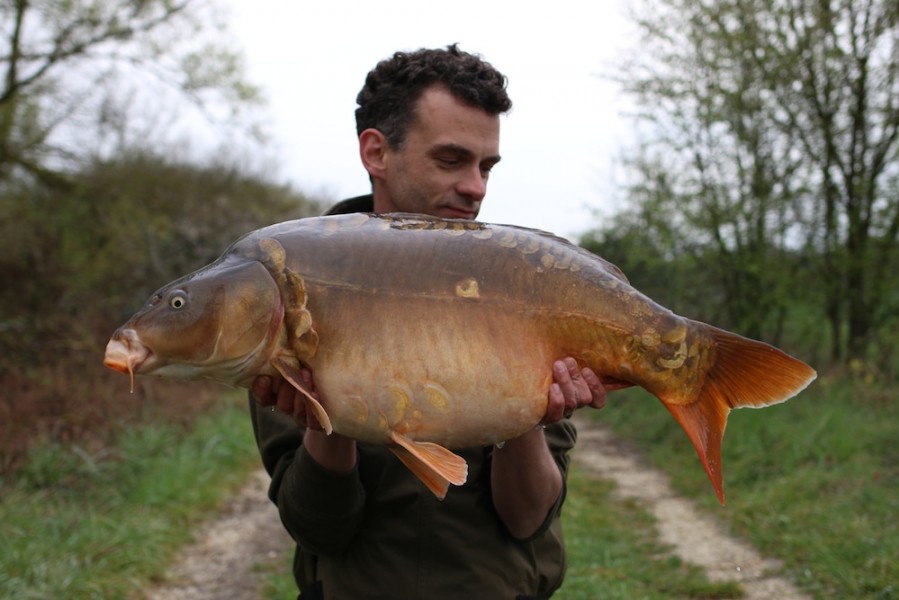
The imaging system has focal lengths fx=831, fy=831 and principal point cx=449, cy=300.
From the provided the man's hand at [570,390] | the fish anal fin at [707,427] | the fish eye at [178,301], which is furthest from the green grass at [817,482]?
the fish eye at [178,301]

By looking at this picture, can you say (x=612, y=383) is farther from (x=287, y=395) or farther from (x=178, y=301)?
(x=178, y=301)

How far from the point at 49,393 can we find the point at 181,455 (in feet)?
5.07

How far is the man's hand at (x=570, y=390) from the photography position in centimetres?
180

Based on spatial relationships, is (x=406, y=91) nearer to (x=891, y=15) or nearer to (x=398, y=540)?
(x=398, y=540)

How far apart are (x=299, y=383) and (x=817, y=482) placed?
4.71 meters

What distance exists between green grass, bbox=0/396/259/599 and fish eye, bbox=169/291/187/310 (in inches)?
113

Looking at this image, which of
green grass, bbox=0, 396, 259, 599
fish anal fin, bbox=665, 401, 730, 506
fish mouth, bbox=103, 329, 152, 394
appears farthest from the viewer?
green grass, bbox=0, 396, 259, 599

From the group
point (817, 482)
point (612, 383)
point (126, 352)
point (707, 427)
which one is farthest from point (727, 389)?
point (817, 482)

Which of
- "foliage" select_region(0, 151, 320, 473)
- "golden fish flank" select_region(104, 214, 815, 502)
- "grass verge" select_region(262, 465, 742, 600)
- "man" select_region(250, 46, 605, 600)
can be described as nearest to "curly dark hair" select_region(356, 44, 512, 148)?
"man" select_region(250, 46, 605, 600)

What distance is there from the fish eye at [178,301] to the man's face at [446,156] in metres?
0.82

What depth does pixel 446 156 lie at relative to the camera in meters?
2.31

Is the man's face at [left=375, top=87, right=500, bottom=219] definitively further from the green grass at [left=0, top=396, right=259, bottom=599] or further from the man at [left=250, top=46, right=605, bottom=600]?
the green grass at [left=0, top=396, right=259, bottom=599]

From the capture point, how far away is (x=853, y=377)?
304 inches

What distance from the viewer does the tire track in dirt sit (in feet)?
14.5
